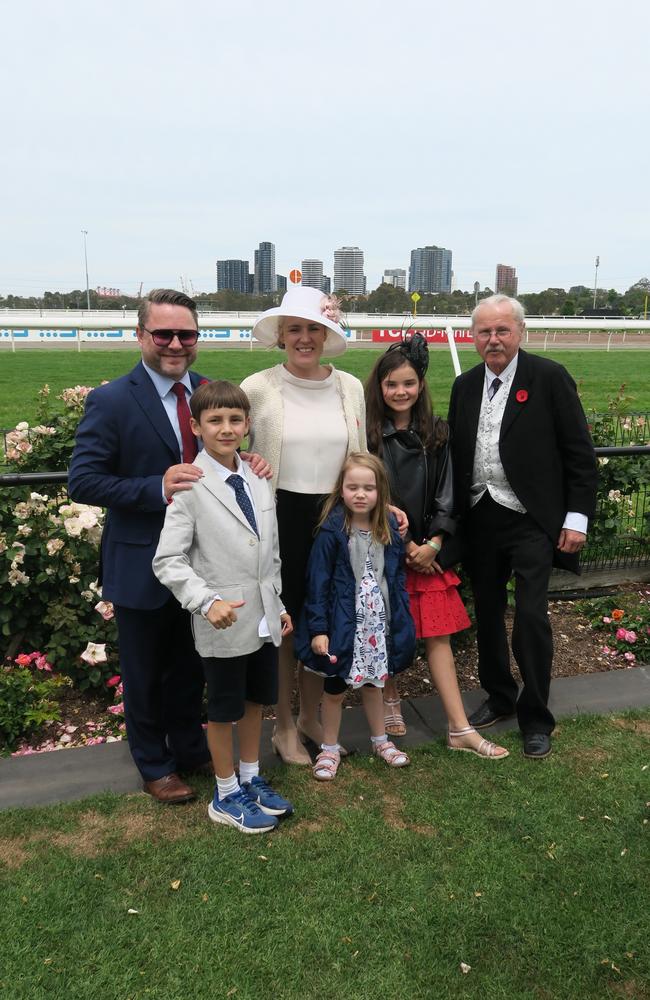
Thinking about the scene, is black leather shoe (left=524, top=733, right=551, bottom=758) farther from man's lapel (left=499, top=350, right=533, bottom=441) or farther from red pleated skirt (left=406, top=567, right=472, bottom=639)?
man's lapel (left=499, top=350, right=533, bottom=441)

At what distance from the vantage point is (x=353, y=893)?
8.38ft

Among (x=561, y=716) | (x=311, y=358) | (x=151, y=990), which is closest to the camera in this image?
(x=151, y=990)

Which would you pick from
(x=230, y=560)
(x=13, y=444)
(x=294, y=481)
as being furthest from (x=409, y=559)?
(x=13, y=444)

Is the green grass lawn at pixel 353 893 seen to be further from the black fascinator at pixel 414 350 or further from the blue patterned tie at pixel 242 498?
the black fascinator at pixel 414 350

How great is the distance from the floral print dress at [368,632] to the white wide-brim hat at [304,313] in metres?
0.94

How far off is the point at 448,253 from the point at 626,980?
140125 millimetres

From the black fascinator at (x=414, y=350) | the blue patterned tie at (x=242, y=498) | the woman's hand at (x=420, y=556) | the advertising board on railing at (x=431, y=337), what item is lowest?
the woman's hand at (x=420, y=556)

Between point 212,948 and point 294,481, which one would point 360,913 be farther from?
point 294,481

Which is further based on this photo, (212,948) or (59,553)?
(59,553)

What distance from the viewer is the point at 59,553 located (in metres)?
3.80

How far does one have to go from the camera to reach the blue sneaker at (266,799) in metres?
2.95

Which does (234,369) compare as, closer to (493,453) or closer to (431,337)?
(431,337)

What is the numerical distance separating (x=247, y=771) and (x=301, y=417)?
145 cm

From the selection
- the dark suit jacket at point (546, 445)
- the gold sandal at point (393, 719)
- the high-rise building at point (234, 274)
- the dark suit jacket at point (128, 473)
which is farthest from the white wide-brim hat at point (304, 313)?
the high-rise building at point (234, 274)
